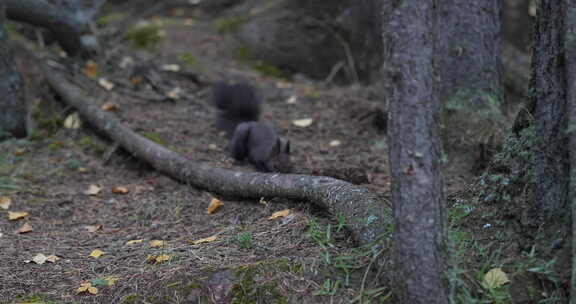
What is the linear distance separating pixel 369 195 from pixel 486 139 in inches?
70.5

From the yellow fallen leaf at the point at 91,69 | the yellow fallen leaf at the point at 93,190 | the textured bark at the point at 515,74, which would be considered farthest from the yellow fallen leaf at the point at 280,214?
the textured bark at the point at 515,74

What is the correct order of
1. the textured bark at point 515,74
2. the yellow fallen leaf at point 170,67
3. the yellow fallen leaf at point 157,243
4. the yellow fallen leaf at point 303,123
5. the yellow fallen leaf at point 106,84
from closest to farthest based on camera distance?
1. the yellow fallen leaf at point 157,243
2. the yellow fallen leaf at point 303,123
3. the yellow fallen leaf at point 106,84
4. the textured bark at point 515,74
5. the yellow fallen leaf at point 170,67

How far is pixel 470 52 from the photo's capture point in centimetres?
471

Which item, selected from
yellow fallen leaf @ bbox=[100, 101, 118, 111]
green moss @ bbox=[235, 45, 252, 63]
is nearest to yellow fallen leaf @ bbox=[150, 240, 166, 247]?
yellow fallen leaf @ bbox=[100, 101, 118, 111]

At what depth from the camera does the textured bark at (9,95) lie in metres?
4.99

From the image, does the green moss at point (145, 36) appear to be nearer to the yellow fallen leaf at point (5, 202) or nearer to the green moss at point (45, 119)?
the green moss at point (45, 119)

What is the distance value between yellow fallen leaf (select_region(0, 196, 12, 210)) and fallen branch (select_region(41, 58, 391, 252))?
108cm

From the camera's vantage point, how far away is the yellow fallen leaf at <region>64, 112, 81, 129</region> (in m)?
5.61

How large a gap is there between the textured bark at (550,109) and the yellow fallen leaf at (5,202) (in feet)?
11.4

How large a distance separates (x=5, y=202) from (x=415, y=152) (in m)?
3.16

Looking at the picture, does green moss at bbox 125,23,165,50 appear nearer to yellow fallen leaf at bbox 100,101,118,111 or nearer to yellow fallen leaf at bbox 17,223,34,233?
yellow fallen leaf at bbox 100,101,118,111

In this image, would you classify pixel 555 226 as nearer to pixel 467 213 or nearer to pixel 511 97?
pixel 467 213

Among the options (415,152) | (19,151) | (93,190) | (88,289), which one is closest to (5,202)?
(93,190)

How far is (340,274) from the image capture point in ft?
8.76
